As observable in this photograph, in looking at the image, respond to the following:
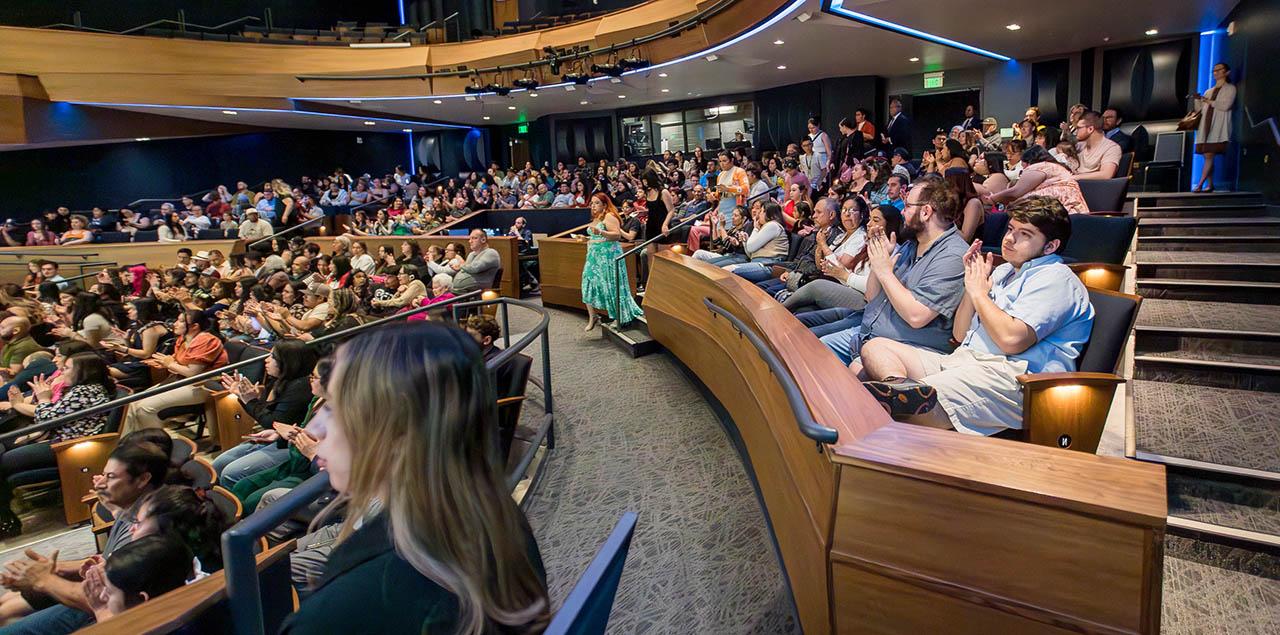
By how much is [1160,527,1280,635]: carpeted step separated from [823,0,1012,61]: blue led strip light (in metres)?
6.84

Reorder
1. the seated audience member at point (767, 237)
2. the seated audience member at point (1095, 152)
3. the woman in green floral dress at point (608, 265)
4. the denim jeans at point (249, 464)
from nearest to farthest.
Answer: the denim jeans at point (249, 464), the seated audience member at point (767, 237), the seated audience member at point (1095, 152), the woman in green floral dress at point (608, 265)

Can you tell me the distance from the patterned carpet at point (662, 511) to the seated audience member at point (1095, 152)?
3.67 m

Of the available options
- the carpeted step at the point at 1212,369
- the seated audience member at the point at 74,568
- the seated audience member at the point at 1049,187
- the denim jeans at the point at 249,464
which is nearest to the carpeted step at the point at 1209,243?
the seated audience member at the point at 1049,187

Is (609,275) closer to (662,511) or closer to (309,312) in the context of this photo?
(309,312)

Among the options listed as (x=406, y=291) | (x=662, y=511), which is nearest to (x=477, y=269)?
(x=406, y=291)

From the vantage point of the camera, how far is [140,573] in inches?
68.8

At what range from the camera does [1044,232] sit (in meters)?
2.29

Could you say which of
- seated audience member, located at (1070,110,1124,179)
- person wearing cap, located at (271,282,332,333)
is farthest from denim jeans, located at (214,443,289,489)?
seated audience member, located at (1070,110,1124,179)

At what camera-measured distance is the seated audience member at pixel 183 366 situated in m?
4.68

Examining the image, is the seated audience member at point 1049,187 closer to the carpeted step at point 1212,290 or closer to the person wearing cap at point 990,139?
the carpeted step at point 1212,290

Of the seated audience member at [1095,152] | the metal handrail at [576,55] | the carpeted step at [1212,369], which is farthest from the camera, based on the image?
the metal handrail at [576,55]

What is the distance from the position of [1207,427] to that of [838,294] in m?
1.69

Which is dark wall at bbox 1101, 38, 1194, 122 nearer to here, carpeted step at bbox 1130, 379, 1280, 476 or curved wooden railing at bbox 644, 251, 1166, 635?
carpeted step at bbox 1130, 379, 1280, 476

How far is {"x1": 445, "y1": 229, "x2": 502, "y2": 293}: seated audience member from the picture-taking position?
7.36 meters
